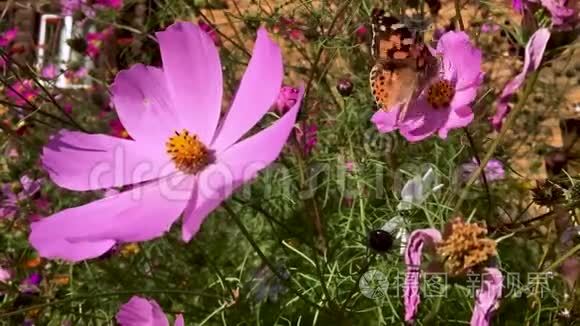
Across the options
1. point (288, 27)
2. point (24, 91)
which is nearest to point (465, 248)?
point (288, 27)

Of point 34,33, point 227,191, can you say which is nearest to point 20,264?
point 227,191

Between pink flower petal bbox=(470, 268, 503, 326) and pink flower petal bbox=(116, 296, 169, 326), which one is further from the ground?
pink flower petal bbox=(470, 268, 503, 326)

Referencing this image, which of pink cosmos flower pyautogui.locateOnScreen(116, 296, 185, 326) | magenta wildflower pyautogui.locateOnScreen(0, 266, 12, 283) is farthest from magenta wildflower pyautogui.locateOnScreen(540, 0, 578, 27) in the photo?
magenta wildflower pyautogui.locateOnScreen(0, 266, 12, 283)

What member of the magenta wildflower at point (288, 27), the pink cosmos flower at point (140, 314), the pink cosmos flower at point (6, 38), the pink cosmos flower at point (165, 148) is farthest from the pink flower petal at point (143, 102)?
the pink cosmos flower at point (6, 38)

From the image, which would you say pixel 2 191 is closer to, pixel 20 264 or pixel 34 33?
pixel 20 264

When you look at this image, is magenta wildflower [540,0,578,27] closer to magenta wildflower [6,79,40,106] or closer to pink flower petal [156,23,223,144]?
pink flower petal [156,23,223,144]

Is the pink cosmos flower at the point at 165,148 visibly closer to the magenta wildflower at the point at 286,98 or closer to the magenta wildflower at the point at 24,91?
the magenta wildflower at the point at 286,98
